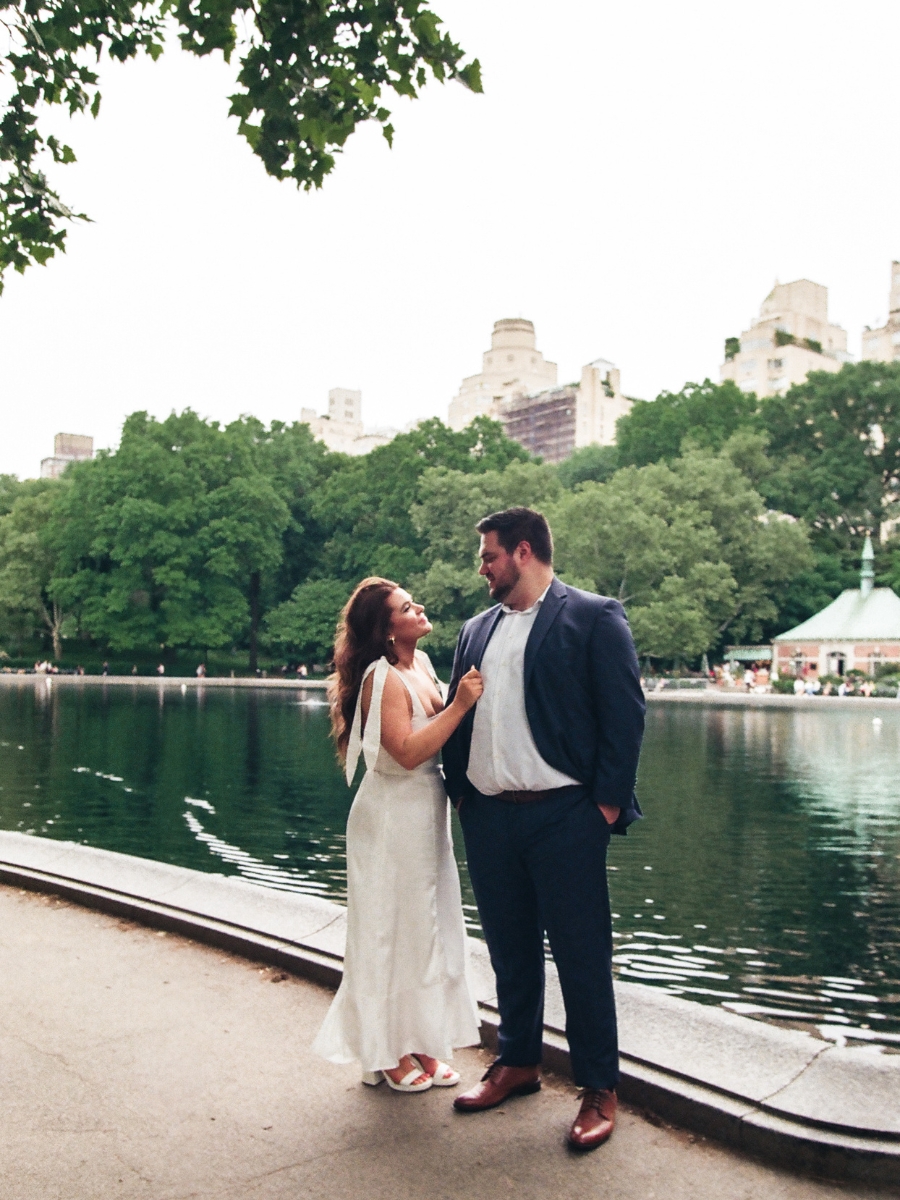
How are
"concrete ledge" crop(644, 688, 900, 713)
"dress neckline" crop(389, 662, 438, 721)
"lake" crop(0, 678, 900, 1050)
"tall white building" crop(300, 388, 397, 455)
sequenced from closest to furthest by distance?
"dress neckline" crop(389, 662, 438, 721), "lake" crop(0, 678, 900, 1050), "concrete ledge" crop(644, 688, 900, 713), "tall white building" crop(300, 388, 397, 455)

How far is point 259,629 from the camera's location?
205 feet

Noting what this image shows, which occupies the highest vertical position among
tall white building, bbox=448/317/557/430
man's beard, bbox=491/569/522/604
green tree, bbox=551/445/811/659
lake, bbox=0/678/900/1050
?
tall white building, bbox=448/317/557/430

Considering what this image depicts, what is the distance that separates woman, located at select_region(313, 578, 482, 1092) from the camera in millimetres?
3666

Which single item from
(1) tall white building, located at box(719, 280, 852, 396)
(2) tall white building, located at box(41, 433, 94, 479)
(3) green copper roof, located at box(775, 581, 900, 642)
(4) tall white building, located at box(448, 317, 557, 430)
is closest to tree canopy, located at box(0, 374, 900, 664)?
(3) green copper roof, located at box(775, 581, 900, 642)

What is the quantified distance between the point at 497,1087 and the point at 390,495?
54792mm

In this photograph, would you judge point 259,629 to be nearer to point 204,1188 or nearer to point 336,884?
point 336,884

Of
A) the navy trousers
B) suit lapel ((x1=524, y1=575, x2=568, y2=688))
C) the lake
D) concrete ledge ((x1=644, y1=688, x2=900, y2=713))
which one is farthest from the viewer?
concrete ledge ((x1=644, y1=688, x2=900, y2=713))

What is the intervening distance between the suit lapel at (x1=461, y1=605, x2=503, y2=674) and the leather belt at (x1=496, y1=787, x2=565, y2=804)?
47 cm

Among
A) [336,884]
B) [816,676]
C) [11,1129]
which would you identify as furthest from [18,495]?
[11,1129]

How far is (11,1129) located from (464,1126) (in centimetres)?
140

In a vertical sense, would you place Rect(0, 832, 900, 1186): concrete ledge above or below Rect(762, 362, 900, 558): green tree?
below

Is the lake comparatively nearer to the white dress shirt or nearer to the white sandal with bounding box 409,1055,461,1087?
the white sandal with bounding box 409,1055,461,1087

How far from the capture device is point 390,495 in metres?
57.8

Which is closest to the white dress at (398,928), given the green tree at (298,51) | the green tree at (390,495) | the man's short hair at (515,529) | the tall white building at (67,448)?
the man's short hair at (515,529)
